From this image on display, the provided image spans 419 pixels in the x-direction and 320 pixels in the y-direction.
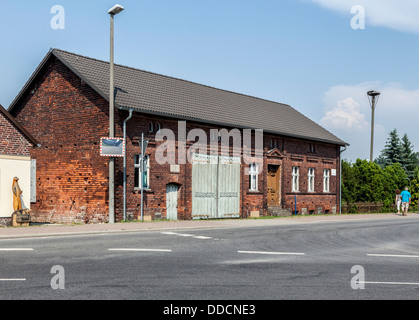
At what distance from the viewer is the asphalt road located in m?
7.05

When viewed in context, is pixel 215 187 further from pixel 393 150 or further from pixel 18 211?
pixel 393 150

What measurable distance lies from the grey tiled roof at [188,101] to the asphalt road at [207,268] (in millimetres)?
10109

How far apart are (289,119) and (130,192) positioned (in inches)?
642

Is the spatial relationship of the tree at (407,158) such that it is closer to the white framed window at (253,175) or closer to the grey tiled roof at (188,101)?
the grey tiled roof at (188,101)

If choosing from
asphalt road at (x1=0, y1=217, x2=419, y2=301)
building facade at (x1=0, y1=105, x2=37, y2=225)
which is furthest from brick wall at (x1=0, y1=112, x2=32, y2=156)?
asphalt road at (x1=0, y1=217, x2=419, y2=301)

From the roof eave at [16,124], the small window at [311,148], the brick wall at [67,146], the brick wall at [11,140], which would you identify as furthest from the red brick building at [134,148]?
the brick wall at [11,140]

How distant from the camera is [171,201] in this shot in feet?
80.7

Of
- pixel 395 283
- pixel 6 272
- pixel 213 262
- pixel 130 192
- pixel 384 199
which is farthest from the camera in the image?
pixel 384 199

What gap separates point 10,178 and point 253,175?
14087 millimetres

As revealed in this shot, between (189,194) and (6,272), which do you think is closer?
(6,272)

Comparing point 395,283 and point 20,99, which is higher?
point 20,99

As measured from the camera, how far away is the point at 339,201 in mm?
36250

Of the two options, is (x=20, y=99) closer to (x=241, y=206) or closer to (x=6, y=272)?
(x=241, y=206)

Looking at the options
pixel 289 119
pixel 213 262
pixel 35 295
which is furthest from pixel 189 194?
pixel 35 295
